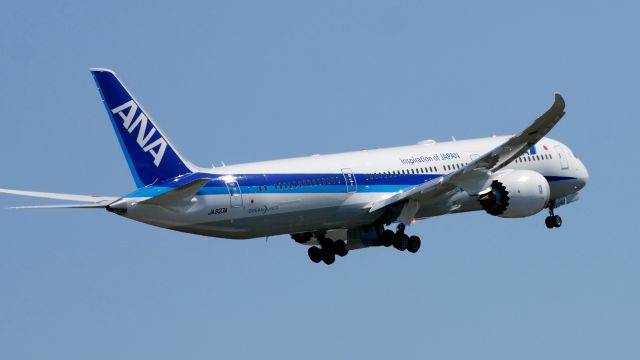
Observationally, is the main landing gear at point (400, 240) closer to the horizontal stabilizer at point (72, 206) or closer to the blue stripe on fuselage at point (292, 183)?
the blue stripe on fuselage at point (292, 183)

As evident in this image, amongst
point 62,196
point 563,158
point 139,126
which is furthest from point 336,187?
point 563,158

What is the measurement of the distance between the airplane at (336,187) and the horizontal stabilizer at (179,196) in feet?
0.12

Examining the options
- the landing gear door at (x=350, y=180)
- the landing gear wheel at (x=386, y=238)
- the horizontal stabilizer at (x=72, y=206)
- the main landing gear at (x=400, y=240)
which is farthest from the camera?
the landing gear wheel at (x=386, y=238)

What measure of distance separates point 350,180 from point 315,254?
18.5ft

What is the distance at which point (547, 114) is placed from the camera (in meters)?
66.6

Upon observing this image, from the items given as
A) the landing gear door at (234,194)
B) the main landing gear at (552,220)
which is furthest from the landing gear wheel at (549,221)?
the landing gear door at (234,194)

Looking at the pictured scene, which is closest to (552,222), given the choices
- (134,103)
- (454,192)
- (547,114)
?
(454,192)

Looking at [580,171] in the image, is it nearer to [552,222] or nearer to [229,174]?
[552,222]

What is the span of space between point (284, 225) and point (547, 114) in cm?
1143

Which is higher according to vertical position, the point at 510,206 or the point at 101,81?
the point at 101,81

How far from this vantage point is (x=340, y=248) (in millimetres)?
76438

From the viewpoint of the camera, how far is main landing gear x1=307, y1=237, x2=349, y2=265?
7644 cm

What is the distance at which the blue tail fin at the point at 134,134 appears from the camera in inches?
2621

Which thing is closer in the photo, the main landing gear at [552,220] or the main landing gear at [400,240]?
the main landing gear at [400,240]
